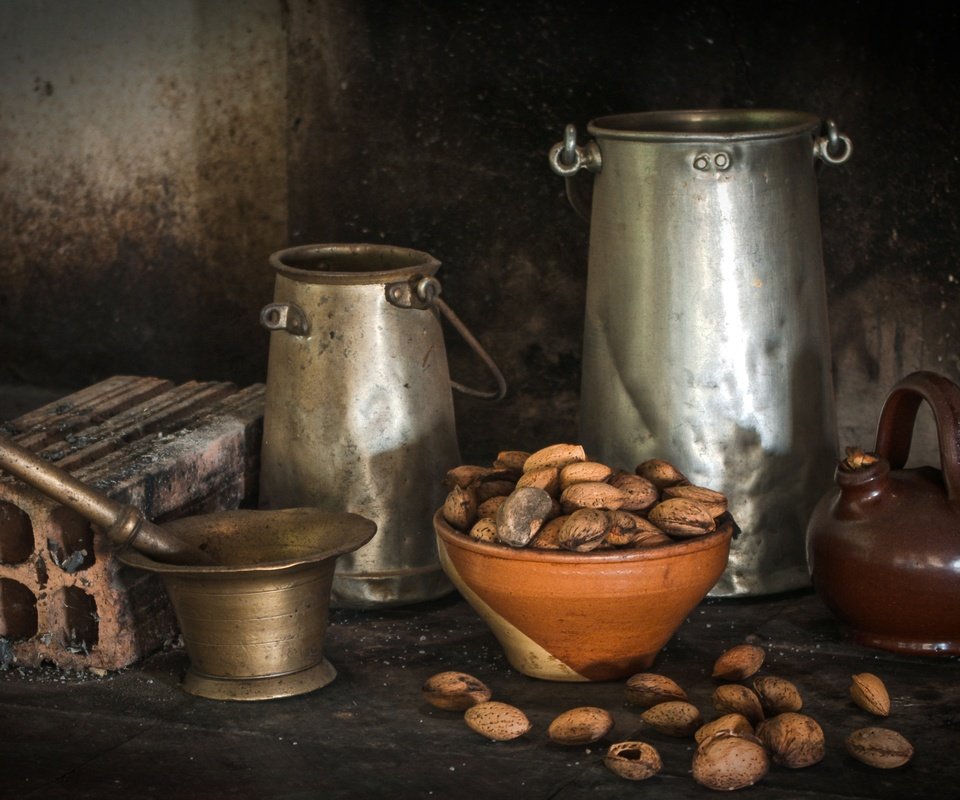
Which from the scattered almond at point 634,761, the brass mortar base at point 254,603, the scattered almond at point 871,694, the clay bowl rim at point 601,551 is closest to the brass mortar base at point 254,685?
the brass mortar base at point 254,603

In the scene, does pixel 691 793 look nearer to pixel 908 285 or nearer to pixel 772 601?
pixel 772 601

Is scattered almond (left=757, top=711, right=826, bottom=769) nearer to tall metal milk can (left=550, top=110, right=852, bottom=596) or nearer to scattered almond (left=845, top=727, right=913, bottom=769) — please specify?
scattered almond (left=845, top=727, right=913, bottom=769)

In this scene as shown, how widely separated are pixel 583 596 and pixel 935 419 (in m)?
0.63

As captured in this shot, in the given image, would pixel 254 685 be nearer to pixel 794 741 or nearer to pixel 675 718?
pixel 675 718

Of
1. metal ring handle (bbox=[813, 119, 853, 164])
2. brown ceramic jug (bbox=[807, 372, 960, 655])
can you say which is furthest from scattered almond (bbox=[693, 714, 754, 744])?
metal ring handle (bbox=[813, 119, 853, 164])

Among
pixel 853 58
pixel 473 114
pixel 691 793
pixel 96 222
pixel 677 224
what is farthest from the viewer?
pixel 96 222

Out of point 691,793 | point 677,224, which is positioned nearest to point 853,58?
point 677,224

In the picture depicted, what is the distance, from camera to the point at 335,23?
3.39 meters

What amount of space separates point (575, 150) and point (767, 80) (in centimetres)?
62

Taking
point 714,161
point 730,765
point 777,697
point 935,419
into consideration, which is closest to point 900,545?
point 935,419

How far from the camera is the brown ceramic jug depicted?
2447 mm

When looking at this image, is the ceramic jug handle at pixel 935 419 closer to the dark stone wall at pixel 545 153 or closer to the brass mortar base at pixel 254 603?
the dark stone wall at pixel 545 153

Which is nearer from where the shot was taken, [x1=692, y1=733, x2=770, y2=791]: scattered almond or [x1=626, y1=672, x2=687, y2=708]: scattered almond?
[x1=692, y1=733, x2=770, y2=791]: scattered almond

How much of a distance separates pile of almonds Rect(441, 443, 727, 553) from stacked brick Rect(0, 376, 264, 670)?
451 mm
